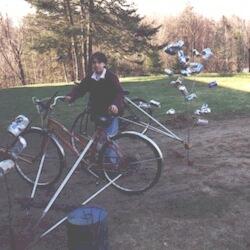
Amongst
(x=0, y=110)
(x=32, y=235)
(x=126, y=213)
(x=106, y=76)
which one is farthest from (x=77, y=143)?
(x=0, y=110)

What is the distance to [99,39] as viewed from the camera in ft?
92.7

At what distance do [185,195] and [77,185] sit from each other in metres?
1.42

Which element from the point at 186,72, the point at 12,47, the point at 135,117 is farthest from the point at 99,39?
the point at 186,72

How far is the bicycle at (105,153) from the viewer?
559cm

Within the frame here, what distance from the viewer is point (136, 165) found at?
18.5 feet

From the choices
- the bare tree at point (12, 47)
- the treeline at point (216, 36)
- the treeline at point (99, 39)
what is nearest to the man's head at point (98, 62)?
the treeline at point (99, 39)

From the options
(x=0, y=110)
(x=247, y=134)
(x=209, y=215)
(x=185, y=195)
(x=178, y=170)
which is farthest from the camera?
(x=0, y=110)

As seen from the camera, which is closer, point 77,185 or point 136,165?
point 136,165

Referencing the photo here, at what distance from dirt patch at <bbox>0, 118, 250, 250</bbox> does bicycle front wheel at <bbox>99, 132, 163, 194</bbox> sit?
20 centimetres

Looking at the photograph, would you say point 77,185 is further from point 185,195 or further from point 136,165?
point 185,195

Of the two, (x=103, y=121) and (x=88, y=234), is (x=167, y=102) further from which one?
(x=88, y=234)

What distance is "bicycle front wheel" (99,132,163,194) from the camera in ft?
18.3

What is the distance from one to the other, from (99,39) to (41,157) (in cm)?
2281

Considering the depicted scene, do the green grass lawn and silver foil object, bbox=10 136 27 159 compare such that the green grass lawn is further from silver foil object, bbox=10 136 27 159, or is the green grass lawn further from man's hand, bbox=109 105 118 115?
silver foil object, bbox=10 136 27 159
